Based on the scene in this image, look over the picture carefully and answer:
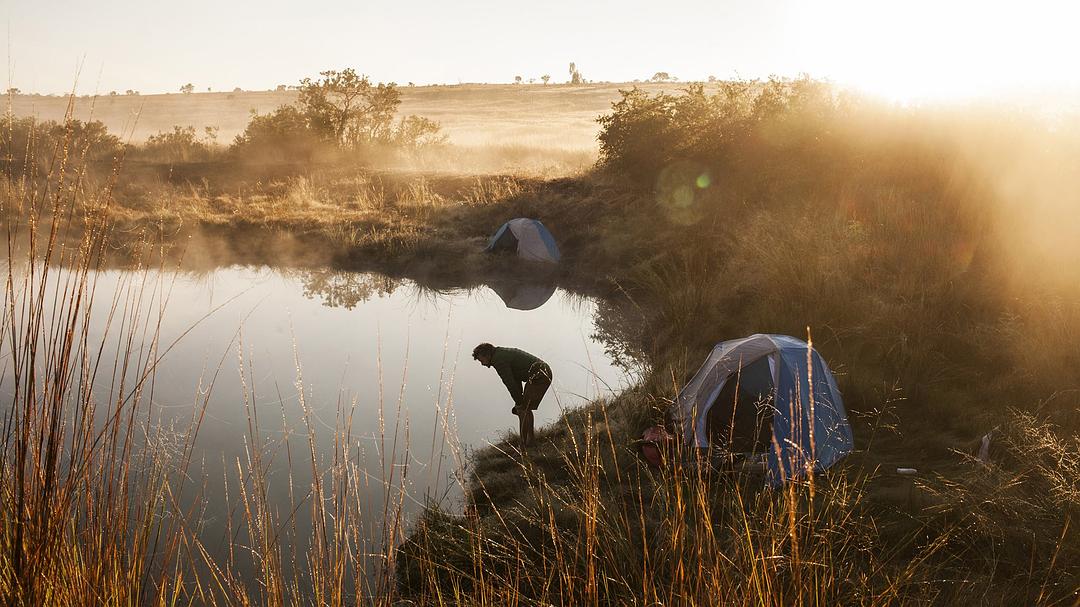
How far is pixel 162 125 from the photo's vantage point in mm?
52156

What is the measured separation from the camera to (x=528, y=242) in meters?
14.9

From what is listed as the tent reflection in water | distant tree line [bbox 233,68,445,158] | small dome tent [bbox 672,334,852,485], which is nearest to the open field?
distant tree line [bbox 233,68,445,158]

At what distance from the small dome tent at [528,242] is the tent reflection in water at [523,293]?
943mm

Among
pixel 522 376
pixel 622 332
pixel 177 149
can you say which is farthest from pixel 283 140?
pixel 522 376

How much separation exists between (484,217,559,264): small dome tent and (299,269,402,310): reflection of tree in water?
243cm

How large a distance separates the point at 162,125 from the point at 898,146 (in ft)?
174

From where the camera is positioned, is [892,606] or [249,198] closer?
[892,606]

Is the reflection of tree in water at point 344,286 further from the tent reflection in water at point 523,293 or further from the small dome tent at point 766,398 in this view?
the small dome tent at point 766,398

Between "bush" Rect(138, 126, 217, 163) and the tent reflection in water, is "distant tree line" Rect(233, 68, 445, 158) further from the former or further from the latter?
the tent reflection in water

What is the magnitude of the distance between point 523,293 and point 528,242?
1.68 meters

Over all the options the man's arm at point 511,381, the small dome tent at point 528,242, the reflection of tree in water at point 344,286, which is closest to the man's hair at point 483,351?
the man's arm at point 511,381

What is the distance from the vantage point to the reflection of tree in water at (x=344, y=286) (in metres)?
12.9

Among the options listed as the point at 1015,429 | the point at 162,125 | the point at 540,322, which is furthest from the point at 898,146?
the point at 162,125

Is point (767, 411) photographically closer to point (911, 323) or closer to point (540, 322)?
point (911, 323)
